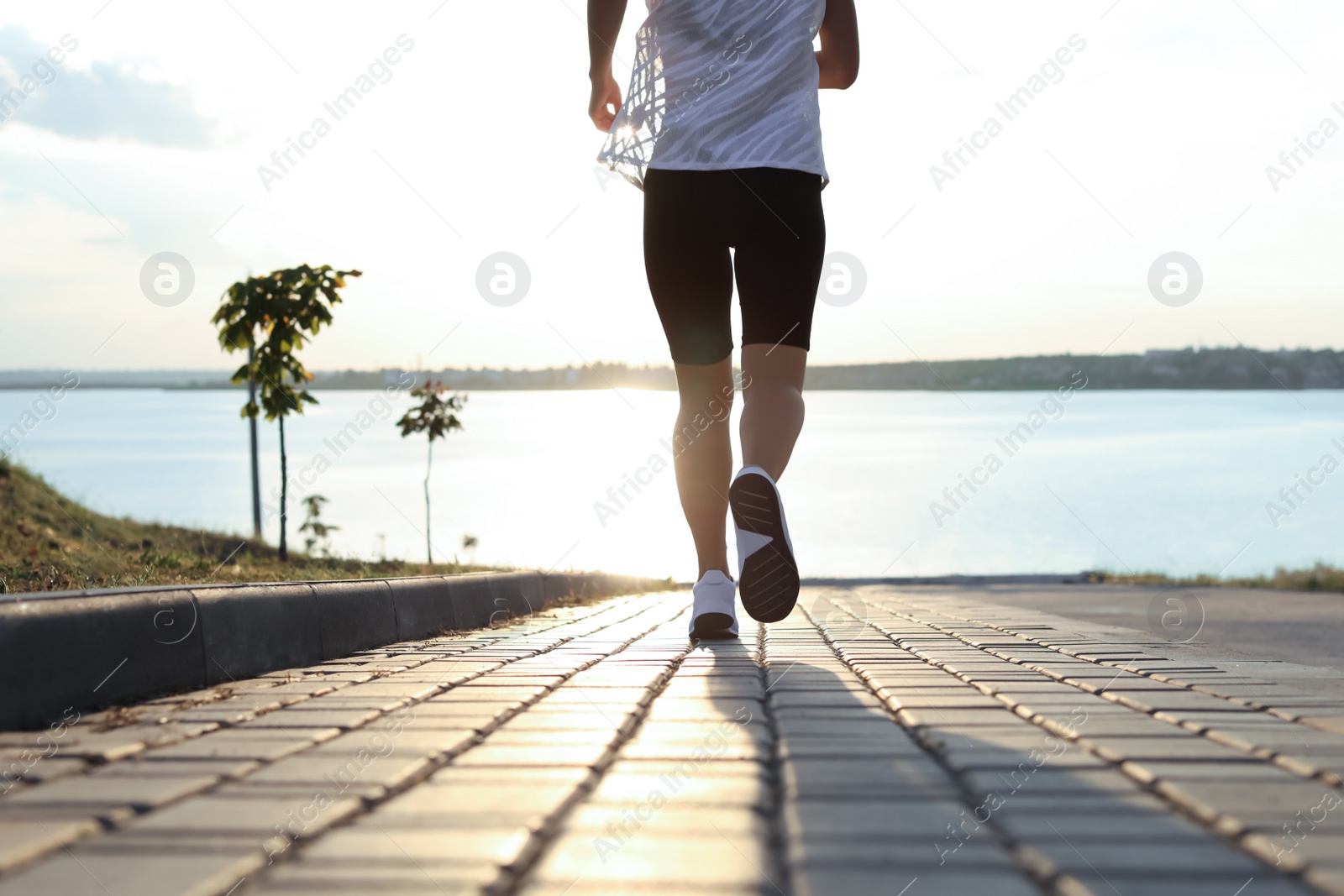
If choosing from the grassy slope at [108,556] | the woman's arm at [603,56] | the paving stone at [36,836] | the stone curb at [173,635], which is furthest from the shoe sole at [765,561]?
the grassy slope at [108,556]

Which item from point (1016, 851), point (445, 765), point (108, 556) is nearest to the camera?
point (1016, 851)

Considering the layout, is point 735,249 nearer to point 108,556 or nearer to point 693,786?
point 693,786

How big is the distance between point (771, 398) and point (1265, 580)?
19169 mm

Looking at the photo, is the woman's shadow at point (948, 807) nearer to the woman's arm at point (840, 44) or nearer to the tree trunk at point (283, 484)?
the woman's arm at point (840, 44)

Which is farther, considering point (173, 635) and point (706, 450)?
point (706, 450)

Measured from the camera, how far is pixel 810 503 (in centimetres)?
4228

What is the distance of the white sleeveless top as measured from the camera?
3.30m

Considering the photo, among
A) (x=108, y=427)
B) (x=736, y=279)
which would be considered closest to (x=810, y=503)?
(x=736, y=279)

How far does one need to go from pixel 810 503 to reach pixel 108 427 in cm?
9732

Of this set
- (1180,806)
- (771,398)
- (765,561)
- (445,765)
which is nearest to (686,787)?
(445,765)

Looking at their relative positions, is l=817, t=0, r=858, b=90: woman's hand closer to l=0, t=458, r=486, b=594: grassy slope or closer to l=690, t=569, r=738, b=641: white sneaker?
l=690, t=569, r=738, b=641: white sneaker

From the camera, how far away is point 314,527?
44.1 ft

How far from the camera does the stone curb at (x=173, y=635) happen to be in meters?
2.16

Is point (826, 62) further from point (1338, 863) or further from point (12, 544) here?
point (12, 544)
